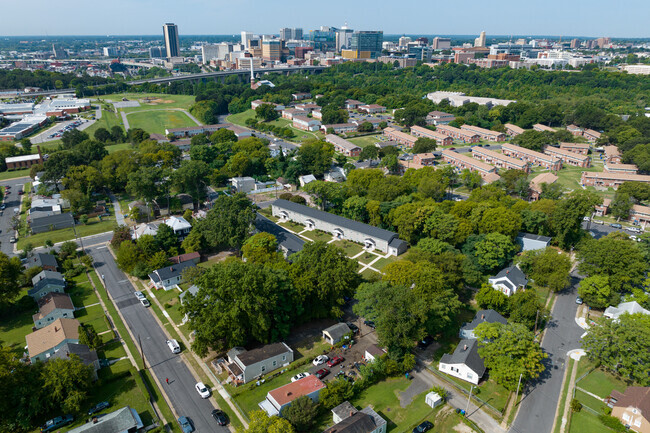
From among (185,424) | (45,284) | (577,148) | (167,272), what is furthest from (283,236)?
(577,148)

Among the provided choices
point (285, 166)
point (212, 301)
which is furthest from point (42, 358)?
point (285, 166)

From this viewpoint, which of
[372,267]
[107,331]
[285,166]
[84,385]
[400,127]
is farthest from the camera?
[400,127]

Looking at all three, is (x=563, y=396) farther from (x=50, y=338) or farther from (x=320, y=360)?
(x=50, y=338)

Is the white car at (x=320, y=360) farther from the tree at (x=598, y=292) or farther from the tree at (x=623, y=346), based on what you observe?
the tree at (x=598, y=292)

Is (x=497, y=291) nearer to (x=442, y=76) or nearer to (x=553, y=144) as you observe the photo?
(x=553, y=144)

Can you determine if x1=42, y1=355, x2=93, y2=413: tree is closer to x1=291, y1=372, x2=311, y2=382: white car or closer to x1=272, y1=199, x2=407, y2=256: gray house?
x1=291, y1=372, x2=311, y2=382: white car

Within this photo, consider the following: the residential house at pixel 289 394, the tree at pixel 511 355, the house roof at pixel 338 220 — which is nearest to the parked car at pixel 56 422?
the residential house at pixel 289 394

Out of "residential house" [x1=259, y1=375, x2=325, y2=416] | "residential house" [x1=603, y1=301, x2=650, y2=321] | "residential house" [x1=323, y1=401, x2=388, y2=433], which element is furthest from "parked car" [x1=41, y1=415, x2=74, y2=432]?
"residential house" [x1=603, y1=301, x2=650, y2=321]
